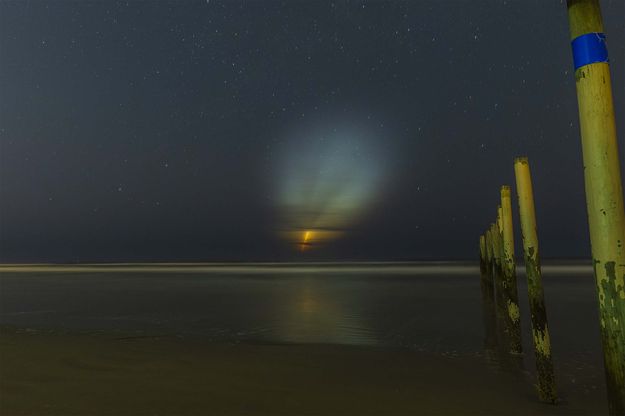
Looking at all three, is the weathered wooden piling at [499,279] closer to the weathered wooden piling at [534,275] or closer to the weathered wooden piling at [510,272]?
the weathered wooden piling at [510,272]

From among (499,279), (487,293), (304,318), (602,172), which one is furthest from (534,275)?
(304,318)

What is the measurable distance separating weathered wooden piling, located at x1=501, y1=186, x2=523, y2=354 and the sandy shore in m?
1.00

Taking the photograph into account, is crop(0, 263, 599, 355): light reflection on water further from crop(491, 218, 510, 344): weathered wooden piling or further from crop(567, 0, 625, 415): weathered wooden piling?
crop(567, 0, 625, 415): weathered wooden piling

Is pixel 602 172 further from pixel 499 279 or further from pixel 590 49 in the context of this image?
pixel 499 279

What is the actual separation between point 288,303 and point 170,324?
6.95 metres

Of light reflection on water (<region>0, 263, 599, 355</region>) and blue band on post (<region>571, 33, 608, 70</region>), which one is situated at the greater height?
blue band on post (<region>571, 33, 608, 70</region>)

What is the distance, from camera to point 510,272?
28.0 ft

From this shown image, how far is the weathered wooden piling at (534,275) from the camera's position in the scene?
18.7 feet

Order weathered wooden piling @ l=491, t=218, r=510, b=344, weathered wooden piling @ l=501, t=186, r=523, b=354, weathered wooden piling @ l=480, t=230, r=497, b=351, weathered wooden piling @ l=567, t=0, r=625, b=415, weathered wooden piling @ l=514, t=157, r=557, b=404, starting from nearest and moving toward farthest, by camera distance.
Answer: weathered wooden piling @ l=567, t=0, r=625, b=415 < weathered wooden piling @ l=514, t=157, r=557, b=404 < weathered wooden piling @ l=501, t=186, r=523, b=354 < weathered wooden piling @ l=491, t=218, r=510, b=344 < weathered wooden piling @ l=480, t=230, r=497, b=351

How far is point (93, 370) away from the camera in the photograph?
688 cm

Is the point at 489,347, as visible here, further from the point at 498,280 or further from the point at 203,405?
the point at 203,405

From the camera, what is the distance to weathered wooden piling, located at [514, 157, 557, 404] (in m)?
5.69

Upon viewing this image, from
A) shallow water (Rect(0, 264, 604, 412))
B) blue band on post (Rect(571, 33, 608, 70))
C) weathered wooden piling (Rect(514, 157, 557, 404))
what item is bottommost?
shallow water (Rect(0, 264, 604, 412))

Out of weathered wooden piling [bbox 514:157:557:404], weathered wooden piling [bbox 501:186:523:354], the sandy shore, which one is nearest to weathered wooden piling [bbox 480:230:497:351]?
weathered wooden piling [bbox 501:186:523:354]
